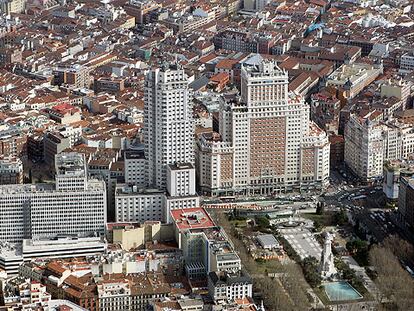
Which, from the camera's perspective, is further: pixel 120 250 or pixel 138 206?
pixel 138 206

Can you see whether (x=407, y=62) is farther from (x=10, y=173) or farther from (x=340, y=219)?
(x=10, y=173)

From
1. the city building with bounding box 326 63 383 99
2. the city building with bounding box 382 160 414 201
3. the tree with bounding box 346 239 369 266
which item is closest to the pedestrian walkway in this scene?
the tree with bounding box 346 239 369 266

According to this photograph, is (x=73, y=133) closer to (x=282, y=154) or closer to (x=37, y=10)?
(x=282, y=154)

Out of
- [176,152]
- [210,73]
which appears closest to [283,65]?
[210,73]

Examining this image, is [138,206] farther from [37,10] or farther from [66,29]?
[37,10]

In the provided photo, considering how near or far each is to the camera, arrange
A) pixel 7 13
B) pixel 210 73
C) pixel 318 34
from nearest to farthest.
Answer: pixel 210 73, pixel 318 34, pixel 7 13

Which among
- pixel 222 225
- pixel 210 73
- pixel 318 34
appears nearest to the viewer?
pixel 222 225

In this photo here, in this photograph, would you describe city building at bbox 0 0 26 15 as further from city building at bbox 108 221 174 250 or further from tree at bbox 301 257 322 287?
tree at bbox 301 257 322 287
